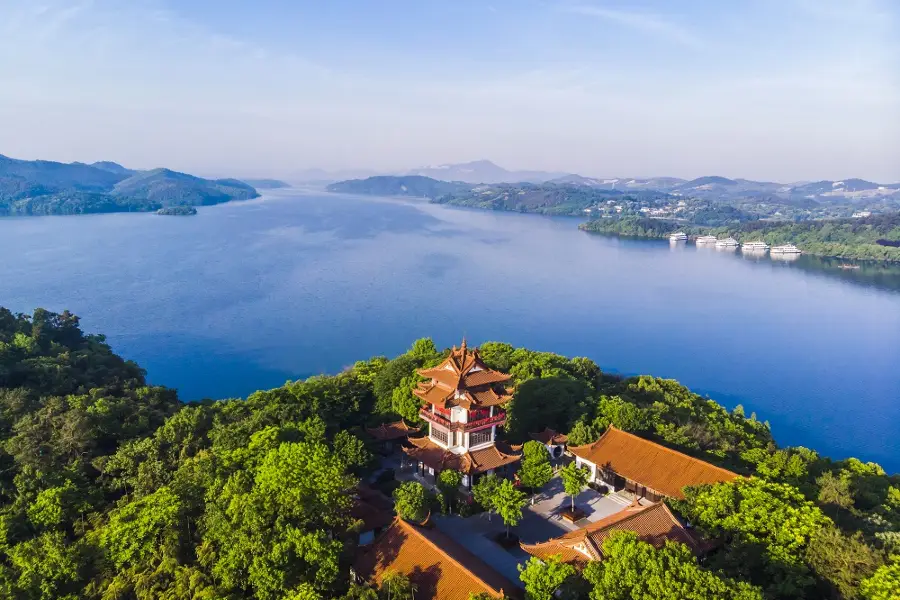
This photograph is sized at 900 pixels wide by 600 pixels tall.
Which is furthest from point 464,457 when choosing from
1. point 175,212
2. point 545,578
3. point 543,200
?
point 543,200

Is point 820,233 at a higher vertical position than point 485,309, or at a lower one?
higher

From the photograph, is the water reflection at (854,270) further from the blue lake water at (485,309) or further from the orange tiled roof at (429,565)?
the orange tiled roof at (429,565)

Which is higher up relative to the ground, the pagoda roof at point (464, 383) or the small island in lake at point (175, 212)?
the pagoda roof at point (464, 383)

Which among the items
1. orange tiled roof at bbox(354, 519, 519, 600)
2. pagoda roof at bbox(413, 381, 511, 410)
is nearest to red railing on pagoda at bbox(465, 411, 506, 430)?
pagoda roof at bbox(413, 381, 511, 410)

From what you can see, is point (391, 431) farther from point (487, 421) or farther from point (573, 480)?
point (573, 480)

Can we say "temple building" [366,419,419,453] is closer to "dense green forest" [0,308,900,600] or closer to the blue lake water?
"dense green forest" [0,308,900,600]

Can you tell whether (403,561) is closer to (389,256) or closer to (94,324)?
(94,324)

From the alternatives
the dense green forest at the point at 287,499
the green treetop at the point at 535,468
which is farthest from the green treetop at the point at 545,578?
the green treetop at the point at 535,468
